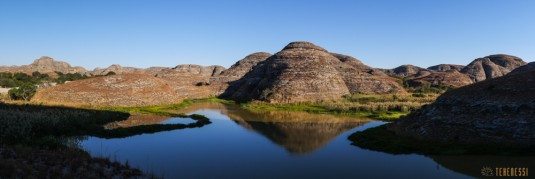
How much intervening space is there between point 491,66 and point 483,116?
534 feet

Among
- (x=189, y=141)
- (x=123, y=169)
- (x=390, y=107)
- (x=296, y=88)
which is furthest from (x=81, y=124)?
(x=296, y=88)

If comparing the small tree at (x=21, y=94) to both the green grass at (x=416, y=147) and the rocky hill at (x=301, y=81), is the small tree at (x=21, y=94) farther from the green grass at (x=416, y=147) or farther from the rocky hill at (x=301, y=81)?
the green grass at (x=416, y=147)

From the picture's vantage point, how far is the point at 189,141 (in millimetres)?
28766

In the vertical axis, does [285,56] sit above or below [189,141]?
above

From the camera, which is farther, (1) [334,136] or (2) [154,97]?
(2) [154,97]

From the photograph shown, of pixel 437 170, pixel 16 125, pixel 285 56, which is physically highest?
pixel 285 56

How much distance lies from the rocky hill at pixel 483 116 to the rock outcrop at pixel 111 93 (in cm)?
4753

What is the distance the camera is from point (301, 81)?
8488 cm

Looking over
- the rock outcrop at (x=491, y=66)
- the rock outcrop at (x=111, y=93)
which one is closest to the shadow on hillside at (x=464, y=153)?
the rock outcrop at (x=111, y=93)

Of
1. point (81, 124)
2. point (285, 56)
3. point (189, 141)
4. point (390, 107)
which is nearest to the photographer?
point (189, 141)

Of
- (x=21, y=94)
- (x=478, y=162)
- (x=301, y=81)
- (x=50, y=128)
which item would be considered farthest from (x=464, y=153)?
(x=301, y=81)

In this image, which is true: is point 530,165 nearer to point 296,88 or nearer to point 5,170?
point 5,170

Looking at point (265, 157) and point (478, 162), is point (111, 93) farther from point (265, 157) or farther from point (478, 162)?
point (478, 162)

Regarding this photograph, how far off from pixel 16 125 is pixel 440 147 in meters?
30.8
